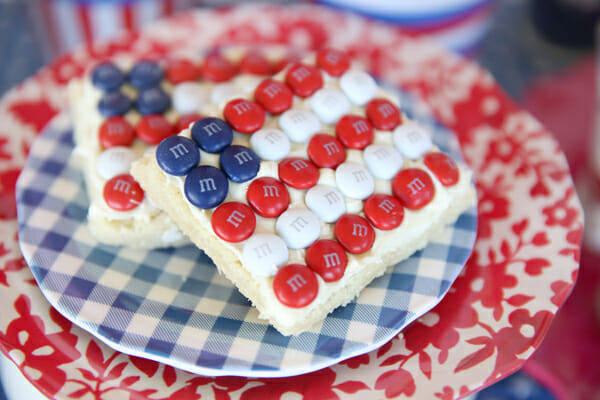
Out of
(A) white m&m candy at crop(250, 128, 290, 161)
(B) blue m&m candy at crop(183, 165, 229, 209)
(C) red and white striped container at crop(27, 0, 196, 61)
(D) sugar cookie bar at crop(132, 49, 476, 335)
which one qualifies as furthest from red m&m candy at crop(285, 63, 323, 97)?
(C) red and white striped container at crop(27, 0, 196, 61)

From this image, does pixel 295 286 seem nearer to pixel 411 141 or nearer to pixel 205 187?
pixel 205 187

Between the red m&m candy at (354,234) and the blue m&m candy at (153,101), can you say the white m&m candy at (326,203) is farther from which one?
the blue m&m candy at (153,101)

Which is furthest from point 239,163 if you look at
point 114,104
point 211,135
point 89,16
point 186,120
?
point 89,16

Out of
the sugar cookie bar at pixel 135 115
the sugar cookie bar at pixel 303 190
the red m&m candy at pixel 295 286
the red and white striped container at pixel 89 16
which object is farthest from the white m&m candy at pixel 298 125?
the red and white striped container at pixel 89 16

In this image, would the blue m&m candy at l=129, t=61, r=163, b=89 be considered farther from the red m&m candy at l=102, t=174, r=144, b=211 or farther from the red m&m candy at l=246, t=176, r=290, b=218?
the red m&m candy at l=246, t=176, r=290, b=218

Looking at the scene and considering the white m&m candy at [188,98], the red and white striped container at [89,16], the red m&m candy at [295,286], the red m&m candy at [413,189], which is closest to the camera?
the red m&m candy at [295,286]

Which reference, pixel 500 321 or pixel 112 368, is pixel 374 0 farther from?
pixel 112 368
